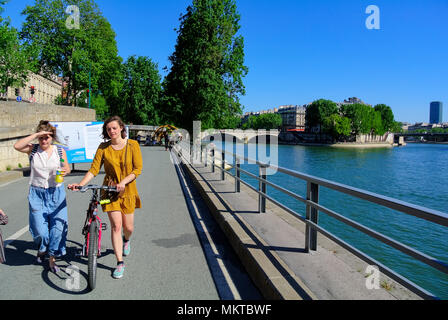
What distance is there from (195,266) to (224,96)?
28.0m

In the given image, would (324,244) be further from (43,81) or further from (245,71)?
(43,81)

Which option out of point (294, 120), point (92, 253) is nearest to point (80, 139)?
point (92, 253)

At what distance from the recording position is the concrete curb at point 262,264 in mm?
3146

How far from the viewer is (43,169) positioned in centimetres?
404

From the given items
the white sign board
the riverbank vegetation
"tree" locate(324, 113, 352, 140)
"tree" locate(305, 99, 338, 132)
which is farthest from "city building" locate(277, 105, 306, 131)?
the white sign board

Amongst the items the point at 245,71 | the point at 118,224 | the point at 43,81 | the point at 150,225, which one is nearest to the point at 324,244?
the point at 118,224

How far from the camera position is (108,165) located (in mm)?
3869

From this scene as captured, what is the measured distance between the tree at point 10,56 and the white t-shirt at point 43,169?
106 ft

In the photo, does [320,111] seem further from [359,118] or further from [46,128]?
[46,128]

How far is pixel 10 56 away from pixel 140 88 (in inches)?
1139

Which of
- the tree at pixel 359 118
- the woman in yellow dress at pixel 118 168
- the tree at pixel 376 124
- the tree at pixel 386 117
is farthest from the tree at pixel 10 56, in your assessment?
the tree at pixel 386 117

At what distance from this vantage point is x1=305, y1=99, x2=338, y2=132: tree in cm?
12781

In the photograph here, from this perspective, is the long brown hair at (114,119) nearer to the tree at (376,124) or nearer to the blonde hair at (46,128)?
the blonde hair at (46,128)

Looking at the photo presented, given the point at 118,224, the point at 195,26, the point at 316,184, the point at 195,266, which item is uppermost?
the point at 195,26
